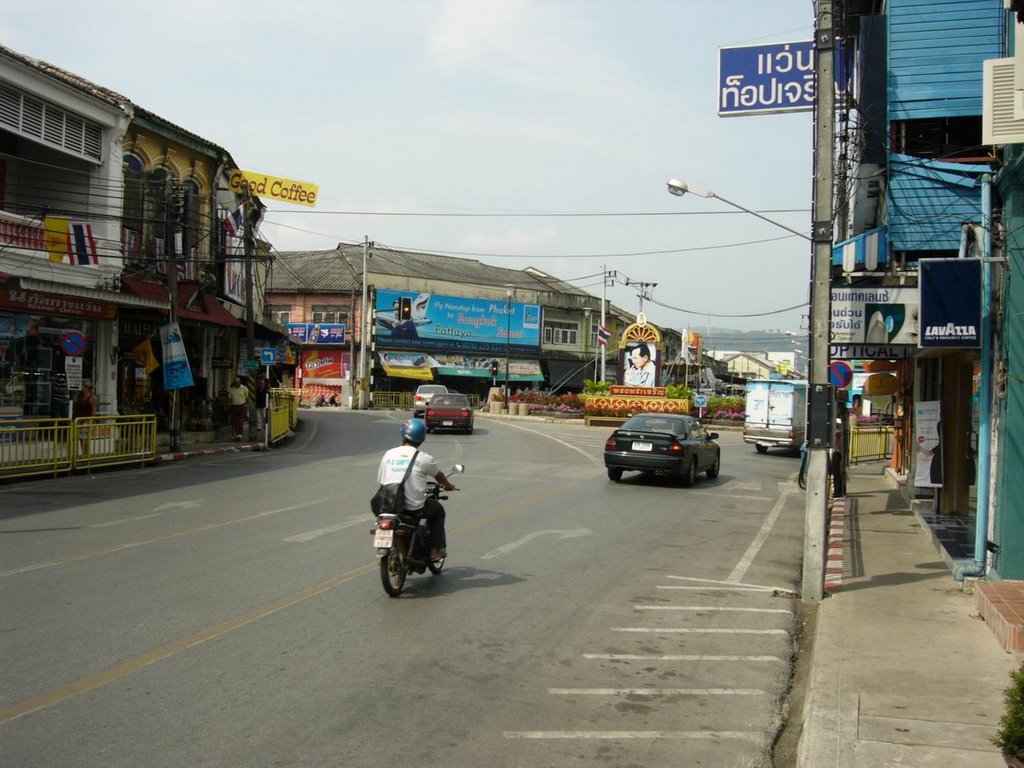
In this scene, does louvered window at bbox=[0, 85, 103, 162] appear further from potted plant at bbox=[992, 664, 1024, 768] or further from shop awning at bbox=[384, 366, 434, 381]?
shop awning at bbox=[384, 366, 434, 381]

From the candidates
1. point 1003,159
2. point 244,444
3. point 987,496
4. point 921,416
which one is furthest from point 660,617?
point 244,444

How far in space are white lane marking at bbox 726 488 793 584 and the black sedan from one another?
7.15 ft

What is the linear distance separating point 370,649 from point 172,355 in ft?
59.5

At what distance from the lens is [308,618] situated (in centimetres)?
753

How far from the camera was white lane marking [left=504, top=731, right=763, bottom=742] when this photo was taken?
17.2 ft

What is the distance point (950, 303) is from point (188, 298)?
2284cm

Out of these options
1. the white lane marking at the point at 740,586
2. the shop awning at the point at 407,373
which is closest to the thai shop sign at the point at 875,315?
the white lane marking at the point at 740,586

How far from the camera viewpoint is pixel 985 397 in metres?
9.24

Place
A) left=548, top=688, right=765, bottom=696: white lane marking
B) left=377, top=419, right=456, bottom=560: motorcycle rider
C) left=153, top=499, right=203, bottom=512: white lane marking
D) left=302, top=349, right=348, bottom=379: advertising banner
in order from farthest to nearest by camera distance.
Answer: left=302, top=349, right=348, bottom=379: advertising banner < left=153, top=499, right=203, bottom=512: white lane marking < left=377, top=419, right=456, bottom=560: motorcycle rider < left=548, top=688, right=765, bottom=696: white lane marking

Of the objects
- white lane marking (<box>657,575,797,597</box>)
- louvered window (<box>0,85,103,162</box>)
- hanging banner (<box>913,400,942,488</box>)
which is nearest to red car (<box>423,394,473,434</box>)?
louvered window (<box>0,85,103,162</box>)

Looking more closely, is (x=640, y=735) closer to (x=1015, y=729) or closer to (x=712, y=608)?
(x=1015, y=729)

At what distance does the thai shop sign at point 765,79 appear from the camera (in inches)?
414

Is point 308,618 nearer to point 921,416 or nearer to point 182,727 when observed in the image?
point 182,727

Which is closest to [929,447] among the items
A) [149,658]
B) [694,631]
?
[694,631]
